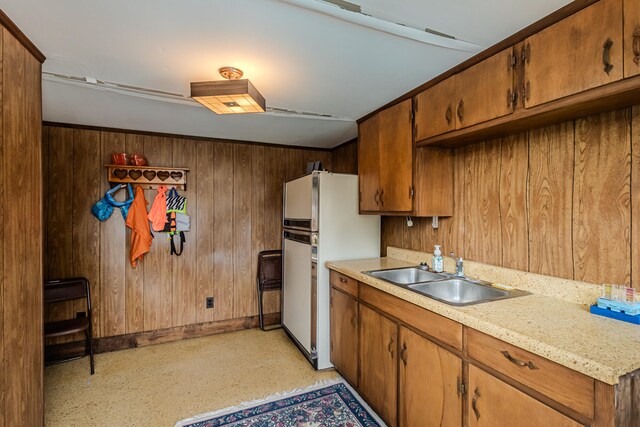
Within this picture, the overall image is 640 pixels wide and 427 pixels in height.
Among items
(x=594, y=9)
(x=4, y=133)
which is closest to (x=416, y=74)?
(x=594, y=9)

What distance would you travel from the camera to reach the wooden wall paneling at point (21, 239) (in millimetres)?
1359

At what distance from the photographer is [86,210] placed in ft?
9.64

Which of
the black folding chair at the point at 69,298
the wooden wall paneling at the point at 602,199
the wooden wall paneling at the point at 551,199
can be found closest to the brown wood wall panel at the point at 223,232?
the black folding chair at the point at 69,298

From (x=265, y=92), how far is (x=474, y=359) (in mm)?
2011

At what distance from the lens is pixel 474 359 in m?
1.33

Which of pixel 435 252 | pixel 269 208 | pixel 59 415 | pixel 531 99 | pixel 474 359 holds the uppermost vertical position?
pixel 531 99

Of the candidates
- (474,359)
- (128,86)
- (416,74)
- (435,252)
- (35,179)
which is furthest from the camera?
(435,252)

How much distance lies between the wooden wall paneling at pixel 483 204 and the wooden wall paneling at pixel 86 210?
10.8 feet

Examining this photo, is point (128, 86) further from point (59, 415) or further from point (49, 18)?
point (59, 415)

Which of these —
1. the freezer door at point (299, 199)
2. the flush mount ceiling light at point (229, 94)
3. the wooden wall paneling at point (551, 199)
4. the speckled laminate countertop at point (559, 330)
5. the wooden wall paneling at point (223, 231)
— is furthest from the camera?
the wooden wall paneling at point (223, 231)

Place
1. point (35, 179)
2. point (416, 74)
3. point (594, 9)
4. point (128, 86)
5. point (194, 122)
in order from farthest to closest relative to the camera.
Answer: point (194, 122) < point (128, 86) < point (416, 74) < point (35, 179) < point (594, 9)

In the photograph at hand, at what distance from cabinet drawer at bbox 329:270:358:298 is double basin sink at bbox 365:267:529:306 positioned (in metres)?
0.16

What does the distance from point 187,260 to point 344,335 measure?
1.91 metres

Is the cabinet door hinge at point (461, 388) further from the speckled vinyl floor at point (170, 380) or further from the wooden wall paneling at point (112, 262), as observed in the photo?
the wooden wall paneling at point (112, 262)
